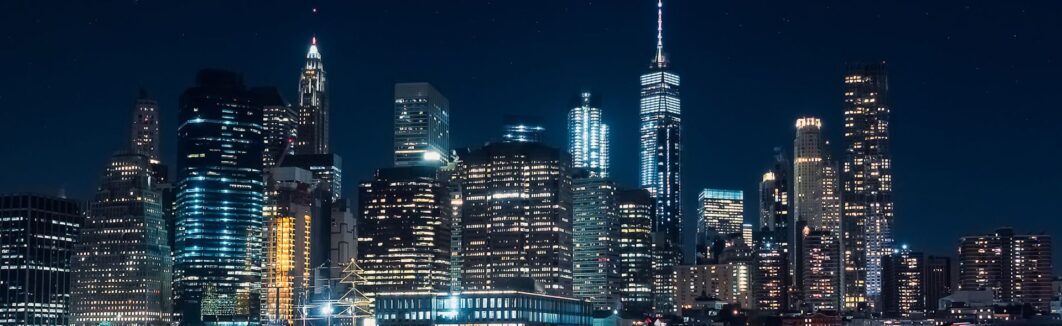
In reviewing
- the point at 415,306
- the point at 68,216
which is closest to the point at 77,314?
the point at 68,216

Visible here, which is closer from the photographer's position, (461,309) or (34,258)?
(461,309)

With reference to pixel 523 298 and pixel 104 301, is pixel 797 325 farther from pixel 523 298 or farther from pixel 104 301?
pixel 104 301

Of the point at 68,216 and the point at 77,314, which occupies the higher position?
the point at 68,216

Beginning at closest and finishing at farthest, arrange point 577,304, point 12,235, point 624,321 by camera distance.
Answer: point 577,304 → point 12,235 → point 624,321

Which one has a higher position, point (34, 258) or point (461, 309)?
point (34, 258)

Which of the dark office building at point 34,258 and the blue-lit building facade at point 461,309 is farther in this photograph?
the dark office building at point 34,258
